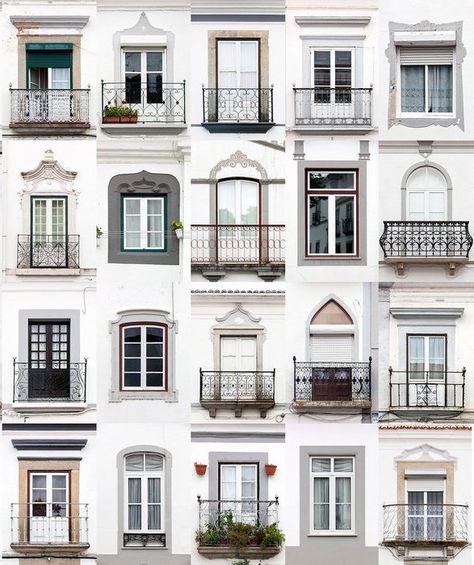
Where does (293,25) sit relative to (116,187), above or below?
above

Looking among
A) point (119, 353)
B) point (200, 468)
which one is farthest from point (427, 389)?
point (119, 353)

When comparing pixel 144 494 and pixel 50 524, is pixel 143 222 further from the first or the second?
pixel 50 524

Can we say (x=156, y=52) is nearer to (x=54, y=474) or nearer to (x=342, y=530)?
(x=54, y=474)

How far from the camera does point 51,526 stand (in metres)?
15.6

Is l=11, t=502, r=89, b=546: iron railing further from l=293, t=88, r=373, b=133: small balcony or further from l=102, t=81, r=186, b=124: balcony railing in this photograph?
l=293, t=88, r=373, b=133: small balcony

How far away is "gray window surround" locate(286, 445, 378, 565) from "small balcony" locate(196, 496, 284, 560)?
38cm

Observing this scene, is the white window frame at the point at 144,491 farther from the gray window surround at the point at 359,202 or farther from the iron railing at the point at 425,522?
the gray window surround at the point at 359,202

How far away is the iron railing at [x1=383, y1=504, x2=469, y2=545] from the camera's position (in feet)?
51.1

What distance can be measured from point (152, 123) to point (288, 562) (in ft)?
23.3

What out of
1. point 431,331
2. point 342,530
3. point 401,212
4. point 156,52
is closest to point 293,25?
point 156,52

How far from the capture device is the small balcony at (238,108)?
51.1 feet

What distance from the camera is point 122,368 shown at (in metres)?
15.8

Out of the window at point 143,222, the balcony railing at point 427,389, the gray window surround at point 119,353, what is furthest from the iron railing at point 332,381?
the window at point 143,222

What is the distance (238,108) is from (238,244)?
2.11 metres
